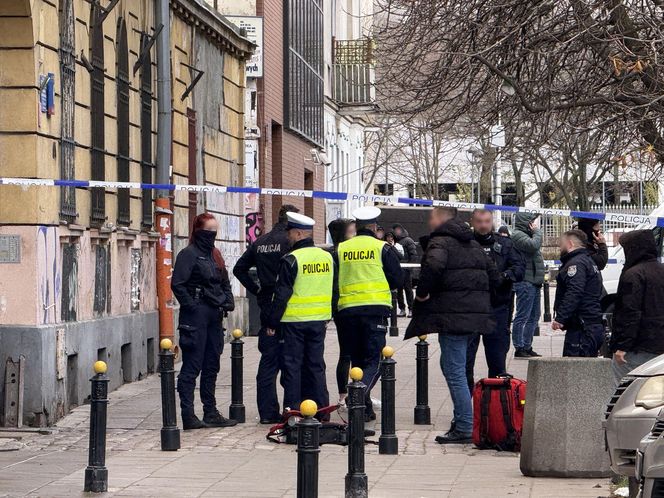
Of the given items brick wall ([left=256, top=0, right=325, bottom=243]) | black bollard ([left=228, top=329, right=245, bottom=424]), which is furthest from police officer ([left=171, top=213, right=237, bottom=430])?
brick wall ([left=256, top=0, right=325, bottom=243])

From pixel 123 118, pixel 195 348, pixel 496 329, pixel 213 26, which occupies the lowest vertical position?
pixel 195 348

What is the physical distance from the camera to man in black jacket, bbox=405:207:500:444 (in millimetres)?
12344

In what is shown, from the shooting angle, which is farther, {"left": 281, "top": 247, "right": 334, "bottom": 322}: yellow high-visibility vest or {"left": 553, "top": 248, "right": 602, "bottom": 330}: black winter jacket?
{"left": 553, "top": 248, "right": 602, "bottom": 330}: black winter jacket

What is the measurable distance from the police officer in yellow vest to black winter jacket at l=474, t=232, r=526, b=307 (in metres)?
1.66

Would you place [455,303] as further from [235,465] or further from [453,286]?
[235,465]

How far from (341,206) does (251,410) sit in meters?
16.3

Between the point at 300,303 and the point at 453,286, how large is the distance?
1.30 metres

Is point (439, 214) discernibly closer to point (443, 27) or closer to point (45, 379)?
point (45, 379)

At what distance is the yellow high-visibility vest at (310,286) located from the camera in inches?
503

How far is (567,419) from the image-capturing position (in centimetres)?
1072

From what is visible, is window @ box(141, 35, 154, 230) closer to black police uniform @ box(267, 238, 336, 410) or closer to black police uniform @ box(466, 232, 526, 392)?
black police uniform @ box(466, 232, 526, 392)

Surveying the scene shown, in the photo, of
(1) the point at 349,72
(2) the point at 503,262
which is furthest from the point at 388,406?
(1) the point at 349,72

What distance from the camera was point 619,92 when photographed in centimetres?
1661

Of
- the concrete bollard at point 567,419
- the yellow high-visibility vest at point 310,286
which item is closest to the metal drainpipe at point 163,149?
the yellow high-visibility vest at point 310,286
